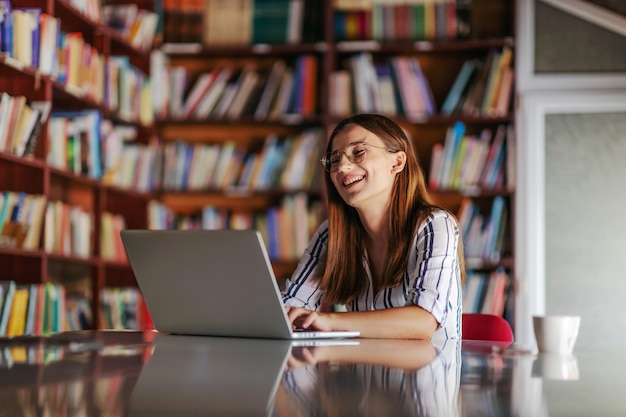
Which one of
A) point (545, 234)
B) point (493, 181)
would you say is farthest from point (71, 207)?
point (545, 234)

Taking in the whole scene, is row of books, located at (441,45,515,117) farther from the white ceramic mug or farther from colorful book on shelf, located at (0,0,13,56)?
the white ceramic mug

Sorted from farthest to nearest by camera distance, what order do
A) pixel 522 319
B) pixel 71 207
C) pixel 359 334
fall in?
pixel 522 319, pixel 71 207, pixel 359 334

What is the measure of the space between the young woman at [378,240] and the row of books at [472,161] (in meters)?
2.34

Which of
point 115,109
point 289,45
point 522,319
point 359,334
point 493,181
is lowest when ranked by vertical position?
point 522,319

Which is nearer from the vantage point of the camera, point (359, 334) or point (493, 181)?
point (359, 334)

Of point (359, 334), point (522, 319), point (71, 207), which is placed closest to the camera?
point (359, 334)

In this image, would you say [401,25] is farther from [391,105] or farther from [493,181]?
[493,181]

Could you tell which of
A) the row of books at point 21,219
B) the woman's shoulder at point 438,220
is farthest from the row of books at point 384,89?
the woman's shoulder at point 438,220

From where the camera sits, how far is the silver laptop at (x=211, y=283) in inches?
64.7

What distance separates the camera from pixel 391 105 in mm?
4809

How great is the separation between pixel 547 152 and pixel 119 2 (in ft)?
7.72

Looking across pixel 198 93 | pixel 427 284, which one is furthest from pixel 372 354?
pixel 198 93

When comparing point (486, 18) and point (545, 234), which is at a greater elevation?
point (486, 18)

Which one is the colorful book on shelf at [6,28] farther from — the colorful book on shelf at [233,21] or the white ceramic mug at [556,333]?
the white ceramic mug at [556,333]
